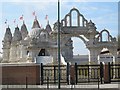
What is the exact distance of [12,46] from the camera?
2783 inches

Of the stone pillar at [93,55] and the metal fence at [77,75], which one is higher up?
the stone pillar at [93,55]

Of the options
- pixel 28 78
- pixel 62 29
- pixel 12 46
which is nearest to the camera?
pixel 28 78

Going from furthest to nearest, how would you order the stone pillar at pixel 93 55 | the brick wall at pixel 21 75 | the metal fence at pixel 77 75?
the stone pillar at pixel 93 55
the metal fence at pixel 77 75
the brick wall at pixel 21 75

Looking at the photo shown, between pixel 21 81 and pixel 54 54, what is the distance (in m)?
24.3

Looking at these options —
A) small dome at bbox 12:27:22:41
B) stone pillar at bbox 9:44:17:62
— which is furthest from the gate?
small dome at bbox 12:27:22:41

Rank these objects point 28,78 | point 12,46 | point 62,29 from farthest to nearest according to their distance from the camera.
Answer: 1. point 12,46
2. point 62,29
3. point 28,78

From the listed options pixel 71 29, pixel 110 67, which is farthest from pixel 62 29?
pixel 110 67

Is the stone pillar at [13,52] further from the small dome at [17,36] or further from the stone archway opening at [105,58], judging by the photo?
the stone archway opening at [105,58]

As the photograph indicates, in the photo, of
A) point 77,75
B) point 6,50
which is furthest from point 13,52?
point 77,75

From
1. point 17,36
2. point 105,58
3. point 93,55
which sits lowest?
point 105,58

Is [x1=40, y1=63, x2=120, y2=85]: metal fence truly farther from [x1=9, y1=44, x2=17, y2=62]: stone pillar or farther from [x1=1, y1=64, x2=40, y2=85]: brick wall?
[x1=9, y1=44, x2=17, y2=62]: stone pillar

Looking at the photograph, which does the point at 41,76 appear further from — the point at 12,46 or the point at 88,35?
the point at 12,46

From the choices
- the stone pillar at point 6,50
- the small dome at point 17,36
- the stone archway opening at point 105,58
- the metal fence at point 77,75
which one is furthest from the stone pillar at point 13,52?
the metal fence at point 77,75

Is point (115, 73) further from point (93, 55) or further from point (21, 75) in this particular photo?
point (93, 55)
